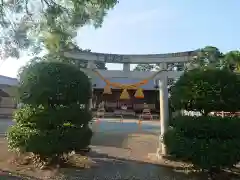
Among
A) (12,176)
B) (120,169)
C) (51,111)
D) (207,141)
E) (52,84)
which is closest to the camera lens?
(207,141)

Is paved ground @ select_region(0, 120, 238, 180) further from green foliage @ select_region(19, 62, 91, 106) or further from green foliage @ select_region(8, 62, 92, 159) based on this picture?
green foliage @ select_region(19, 62, 91, 106)

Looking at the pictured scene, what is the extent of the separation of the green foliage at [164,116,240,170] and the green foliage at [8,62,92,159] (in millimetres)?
2119

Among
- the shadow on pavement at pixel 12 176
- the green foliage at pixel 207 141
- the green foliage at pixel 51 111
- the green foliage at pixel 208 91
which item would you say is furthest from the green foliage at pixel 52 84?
the green foliage at pixel 207 141

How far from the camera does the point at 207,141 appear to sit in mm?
5488

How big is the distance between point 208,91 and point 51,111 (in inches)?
131

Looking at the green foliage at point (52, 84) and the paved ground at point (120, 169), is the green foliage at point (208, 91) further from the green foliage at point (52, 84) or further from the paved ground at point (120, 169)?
the green foliage at point (52, 84)

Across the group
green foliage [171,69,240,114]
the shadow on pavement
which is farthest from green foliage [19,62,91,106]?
green foliage [171,69,240,114]

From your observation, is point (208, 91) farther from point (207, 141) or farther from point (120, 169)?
point (120, 169)

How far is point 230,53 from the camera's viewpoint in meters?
26.5

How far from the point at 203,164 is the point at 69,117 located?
2.93 m

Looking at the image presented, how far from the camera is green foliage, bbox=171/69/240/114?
5.53 m

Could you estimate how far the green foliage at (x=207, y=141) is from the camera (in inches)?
210

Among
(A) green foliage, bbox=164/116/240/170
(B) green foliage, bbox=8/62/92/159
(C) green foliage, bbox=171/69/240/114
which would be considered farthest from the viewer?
(B) green foliage, bbox=8/62/92/159

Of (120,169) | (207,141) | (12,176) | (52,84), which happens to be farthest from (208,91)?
(12,176)
